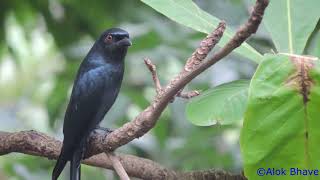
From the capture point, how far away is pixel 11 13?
3.68m

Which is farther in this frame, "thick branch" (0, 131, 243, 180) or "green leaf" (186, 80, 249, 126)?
"thick branch" (0, 131, 243, 180)

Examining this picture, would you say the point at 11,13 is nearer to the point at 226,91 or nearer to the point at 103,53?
the point at 103,53

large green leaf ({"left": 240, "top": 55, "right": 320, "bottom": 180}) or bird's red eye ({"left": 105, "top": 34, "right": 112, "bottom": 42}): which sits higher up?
large green leaf ({"left": 240, "top": 55, "right": 320, "bottom": 180})

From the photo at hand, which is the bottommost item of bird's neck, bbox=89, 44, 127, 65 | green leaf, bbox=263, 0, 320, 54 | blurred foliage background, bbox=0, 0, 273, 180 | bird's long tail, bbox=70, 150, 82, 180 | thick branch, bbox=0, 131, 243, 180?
blurred foliage background, bbox=0, 0, 273, 180

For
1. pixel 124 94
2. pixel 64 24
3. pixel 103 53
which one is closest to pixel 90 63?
pixel 103 53

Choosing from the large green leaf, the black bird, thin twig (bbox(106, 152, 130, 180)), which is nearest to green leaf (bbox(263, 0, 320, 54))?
the large green leaf

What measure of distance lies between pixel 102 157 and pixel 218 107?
0.62m

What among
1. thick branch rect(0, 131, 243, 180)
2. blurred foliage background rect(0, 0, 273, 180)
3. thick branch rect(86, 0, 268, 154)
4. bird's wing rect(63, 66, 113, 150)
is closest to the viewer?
thick branch rect(86, 0, 268, 154)

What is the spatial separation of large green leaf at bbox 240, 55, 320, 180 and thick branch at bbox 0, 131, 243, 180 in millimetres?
673

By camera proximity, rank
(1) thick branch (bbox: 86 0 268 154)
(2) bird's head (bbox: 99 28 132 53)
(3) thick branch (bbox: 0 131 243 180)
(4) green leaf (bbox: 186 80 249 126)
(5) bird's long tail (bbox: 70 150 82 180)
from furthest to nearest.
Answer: (2) bird's head (bbox: 99 28 132 53)
(5) bird's long tail (bbox: 70 150 82 180)
(3) thick branch (bbox: 0 131 243 180)
(4) green leaf (bbox: 186 80 249 126)
(1) thick branch (bbox: 86 0 268 154)

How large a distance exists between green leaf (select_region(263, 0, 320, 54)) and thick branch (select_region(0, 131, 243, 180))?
0.49 meters

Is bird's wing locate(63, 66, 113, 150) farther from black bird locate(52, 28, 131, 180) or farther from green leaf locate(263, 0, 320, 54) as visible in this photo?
green leaf locate(263, 0, 320, 54)

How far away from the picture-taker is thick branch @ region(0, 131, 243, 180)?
6.64 ft

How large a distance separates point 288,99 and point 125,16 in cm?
237
